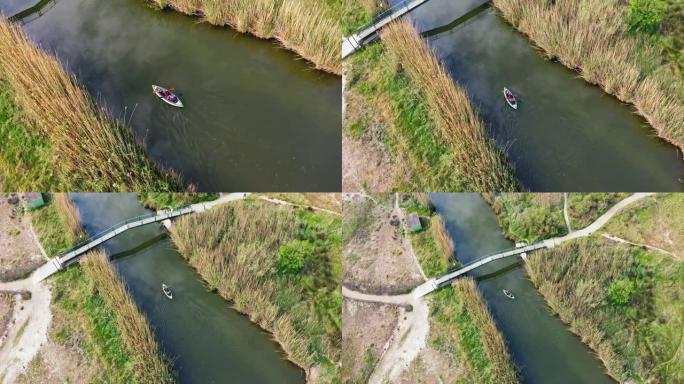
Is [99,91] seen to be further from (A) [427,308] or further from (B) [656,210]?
(B) [656,210]

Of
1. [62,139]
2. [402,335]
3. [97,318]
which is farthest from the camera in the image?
[402,335]

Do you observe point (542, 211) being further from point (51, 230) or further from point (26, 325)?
point (26, 325)

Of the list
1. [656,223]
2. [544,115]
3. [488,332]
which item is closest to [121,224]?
[488,332]

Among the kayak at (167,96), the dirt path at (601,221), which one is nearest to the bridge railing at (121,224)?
the kayak at (167,96)

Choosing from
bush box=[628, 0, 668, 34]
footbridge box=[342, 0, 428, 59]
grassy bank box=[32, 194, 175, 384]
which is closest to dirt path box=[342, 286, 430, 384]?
grassy bank box=[32, 194, 175, 384]

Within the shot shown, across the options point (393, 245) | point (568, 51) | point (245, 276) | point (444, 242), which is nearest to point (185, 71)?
point (245, 276)

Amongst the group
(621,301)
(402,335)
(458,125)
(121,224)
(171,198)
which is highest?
(458,125)

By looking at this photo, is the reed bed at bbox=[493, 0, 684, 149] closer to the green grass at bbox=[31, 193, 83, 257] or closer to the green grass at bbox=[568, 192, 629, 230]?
the green grass at bbox=[568, 192, 629, 230]
